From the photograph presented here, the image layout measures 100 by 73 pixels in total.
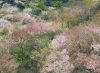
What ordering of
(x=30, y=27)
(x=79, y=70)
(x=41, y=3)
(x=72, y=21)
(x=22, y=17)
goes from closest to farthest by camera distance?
1. (x=79, y=70)
2. (x=30, y=27)
3. (x=72, y=21)
4. (x=22, y=17)
5. (x=41, y=3)

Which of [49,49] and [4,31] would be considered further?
[4,31]

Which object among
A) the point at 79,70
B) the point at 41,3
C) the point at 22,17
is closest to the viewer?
the point at 79,70

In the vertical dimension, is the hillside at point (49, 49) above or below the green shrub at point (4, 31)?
above

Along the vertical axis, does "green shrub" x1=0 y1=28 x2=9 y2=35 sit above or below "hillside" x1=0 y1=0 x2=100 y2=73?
below

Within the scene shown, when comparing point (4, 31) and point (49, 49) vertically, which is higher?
point (49, 49)

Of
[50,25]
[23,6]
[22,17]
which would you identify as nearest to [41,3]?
[23,6]

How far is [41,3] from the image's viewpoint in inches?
2327

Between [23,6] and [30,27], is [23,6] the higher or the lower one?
the lower one

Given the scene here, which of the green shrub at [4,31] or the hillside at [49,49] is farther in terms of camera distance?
the green shrub at [4,31]

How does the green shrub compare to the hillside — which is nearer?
the hillside

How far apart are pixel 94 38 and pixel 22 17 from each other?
1973cm

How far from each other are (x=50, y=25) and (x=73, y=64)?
1147 centimetres

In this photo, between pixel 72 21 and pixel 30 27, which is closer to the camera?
pixel 30 27

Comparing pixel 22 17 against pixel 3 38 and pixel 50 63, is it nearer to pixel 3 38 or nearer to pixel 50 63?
pixel 3 38
